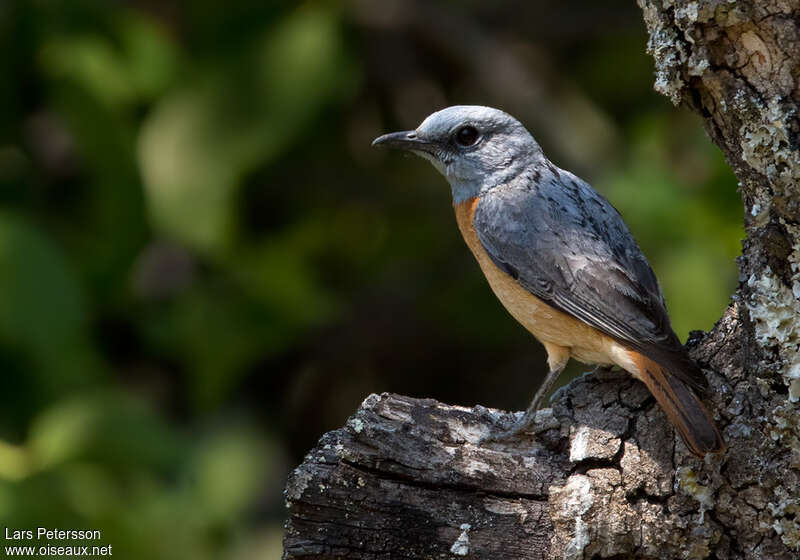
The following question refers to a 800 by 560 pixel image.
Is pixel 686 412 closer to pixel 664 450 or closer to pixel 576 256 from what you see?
pixel 664 450

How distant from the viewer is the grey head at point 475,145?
4293 millimetres

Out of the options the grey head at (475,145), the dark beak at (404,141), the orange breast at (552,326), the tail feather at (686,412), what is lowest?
the tail feather at (686,412)

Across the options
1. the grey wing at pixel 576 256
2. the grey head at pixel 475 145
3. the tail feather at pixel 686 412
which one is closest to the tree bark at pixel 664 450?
the tail feather at pixel 686 412

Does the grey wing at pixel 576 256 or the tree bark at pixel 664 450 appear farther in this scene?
the grey wing at pixel 576 256

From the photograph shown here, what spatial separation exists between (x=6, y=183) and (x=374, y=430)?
4117 millimetres

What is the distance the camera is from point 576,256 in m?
3.79

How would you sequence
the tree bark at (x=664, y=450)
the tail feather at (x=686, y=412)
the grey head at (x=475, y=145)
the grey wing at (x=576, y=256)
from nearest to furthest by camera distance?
the tree bark at (x=664, y=450) < the tail feather at (x=686, y=412) < the grey wing at (x=576, y=256) < the grey head at (x=475, y=145)

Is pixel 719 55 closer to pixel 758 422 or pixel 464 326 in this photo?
pixel 758 422

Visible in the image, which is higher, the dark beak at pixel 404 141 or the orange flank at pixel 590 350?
the dark beak at pixel 404 141

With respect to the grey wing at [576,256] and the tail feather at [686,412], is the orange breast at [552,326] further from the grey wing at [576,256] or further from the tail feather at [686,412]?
the tail feather at [686,412]

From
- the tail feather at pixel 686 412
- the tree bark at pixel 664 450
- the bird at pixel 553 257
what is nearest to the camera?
the tree bark at pixel 664 450

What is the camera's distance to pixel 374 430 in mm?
3049

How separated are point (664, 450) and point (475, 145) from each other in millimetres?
1728

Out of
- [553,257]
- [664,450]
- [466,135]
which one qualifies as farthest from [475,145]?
[664,450]
